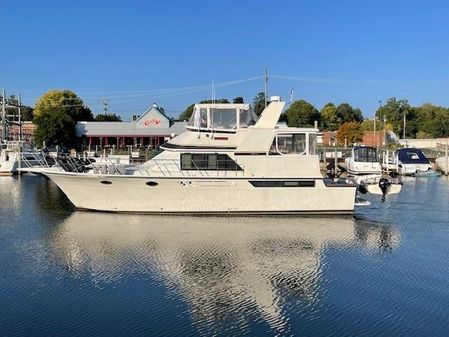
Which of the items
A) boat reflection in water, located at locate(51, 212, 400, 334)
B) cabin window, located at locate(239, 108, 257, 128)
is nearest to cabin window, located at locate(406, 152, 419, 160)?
boat reflection in water, located at locate(51, 212, 400, 334)

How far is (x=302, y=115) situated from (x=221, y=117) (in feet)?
295

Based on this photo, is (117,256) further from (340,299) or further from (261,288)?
(340,299)

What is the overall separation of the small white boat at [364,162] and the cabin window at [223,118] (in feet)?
79.6

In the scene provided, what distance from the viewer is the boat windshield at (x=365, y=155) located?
46.9 meters

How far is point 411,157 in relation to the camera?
51375 millimetres

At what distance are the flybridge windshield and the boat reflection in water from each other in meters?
4.37

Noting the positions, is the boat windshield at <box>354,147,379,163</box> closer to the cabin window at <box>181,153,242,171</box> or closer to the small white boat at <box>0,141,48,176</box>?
the cabin window at <box>181,153,242,171</box>

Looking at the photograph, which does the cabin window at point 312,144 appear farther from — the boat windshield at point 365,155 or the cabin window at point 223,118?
the boat windshield at point 365,155

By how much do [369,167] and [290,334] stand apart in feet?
122

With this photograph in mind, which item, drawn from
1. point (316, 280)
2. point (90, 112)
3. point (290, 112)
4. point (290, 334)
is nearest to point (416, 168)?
point (316, 280)

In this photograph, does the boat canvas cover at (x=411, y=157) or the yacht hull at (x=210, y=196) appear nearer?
the yacht hull at (x=210, y=196)

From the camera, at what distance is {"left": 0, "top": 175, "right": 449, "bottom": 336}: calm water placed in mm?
10859

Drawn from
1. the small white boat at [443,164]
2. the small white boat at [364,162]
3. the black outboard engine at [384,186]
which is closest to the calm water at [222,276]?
the black outboard engine at [384,186]

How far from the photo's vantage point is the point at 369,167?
45.4m
